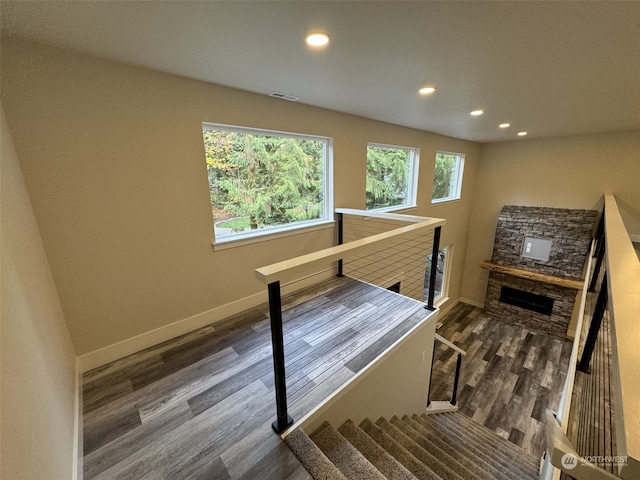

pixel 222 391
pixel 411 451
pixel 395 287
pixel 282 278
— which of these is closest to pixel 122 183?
pixel 282 278

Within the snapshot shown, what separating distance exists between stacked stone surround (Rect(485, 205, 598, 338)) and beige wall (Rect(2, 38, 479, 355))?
20.4 feet

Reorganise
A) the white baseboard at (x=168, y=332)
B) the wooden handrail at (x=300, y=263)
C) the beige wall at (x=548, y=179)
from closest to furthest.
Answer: the wooden handrail at (x=300, y=263), the white baseboard at (x=168, y=332), the beige wall at (x=548, y=179)

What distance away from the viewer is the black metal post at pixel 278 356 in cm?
128

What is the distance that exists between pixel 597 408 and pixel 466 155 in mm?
6071

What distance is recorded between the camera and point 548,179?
5.73 m

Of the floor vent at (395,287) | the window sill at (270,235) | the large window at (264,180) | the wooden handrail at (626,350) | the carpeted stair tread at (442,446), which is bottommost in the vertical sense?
the carpeted stair tread at (442,446)

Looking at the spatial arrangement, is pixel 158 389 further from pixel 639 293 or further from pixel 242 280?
pixel 639 293

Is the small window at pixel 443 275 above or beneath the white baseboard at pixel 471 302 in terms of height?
above

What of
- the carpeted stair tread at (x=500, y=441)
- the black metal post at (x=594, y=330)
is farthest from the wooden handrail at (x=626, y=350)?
the carpeted stair tread at (x=500, y=441)

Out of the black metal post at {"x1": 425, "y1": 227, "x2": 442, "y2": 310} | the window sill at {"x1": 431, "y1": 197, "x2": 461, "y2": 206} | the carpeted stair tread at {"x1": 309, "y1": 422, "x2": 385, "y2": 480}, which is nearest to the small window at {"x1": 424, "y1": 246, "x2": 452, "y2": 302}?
the window sill at {"x1": 431, "y1": 197, "x2": 461, "y2": 206}

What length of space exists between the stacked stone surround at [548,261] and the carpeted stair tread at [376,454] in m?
6.36

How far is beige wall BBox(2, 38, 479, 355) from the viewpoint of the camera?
1592 millimetres

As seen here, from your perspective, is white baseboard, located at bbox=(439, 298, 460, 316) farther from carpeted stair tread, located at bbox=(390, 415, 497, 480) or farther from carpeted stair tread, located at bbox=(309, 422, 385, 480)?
carpeted stair tread, located at bbox=(309, 422, 385, 480)

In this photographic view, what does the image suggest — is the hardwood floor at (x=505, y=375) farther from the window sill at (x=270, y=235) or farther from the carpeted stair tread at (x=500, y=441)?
the window sill at (x=270, y=235)
